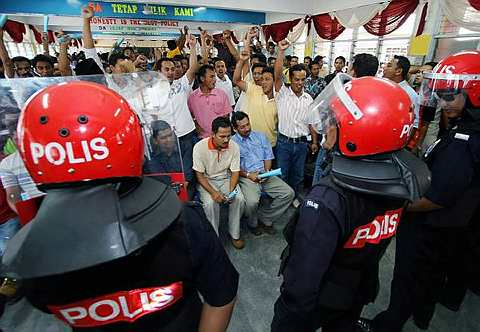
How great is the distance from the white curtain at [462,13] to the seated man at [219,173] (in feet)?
16.0

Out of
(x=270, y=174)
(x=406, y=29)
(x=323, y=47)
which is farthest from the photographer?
(x=323, y=47)

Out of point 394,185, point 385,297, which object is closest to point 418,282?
point 385,297

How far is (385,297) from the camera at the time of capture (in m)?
2.05

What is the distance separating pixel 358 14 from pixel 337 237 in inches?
295

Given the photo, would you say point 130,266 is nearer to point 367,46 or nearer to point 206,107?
point 206,107

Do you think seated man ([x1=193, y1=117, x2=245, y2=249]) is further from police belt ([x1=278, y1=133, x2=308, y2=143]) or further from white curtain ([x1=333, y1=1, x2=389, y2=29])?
white curtain ([x1=333, y1=1, x2=389, y2=29])

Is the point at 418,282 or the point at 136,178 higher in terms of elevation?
the point at 136,178

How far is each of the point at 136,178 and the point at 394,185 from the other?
783 millimetres

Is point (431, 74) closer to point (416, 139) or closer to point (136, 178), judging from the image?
point (416, 139)

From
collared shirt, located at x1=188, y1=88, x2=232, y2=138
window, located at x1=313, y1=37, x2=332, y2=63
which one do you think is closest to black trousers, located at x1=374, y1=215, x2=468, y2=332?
collared shirt, located at x1=188, y1=88, x2=232, y2=138

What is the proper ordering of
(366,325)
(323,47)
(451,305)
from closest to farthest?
(366,325), (451,305), (323,47)

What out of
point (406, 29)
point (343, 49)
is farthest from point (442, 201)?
point (343, 49)

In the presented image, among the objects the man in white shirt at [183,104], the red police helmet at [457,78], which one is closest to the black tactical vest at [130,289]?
the red police helmet at [457,78]

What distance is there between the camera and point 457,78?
1.38 metres
